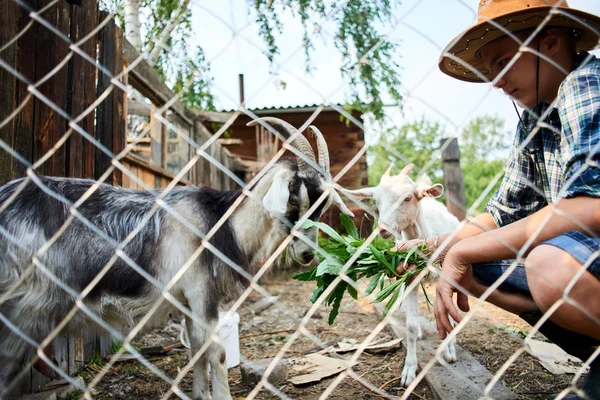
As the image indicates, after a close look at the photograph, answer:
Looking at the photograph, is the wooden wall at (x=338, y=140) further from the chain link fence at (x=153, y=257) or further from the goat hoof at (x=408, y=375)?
the goat hoof at (x=408, y=375)

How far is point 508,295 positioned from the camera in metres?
2.23

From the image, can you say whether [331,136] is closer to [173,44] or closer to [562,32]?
[173,44]

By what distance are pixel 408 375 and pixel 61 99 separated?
9.66 ft

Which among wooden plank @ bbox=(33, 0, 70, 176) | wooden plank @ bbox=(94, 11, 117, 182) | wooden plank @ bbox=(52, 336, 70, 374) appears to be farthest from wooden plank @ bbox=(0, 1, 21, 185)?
wooden plank @ bbox=(52, 336, 70, 374)

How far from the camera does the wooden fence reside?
2.53m

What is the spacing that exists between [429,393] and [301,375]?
2.87 ft

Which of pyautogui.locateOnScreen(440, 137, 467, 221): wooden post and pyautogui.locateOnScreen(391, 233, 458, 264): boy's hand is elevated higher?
pyautogui.locateOnScreen(440, 137, 467, 221): wooden post

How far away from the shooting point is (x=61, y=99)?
3.03 metres

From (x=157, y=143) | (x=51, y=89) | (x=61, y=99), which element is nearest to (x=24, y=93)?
(x=51, y=89)

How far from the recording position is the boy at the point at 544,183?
1569mm

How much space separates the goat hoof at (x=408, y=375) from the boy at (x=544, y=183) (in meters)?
1.10

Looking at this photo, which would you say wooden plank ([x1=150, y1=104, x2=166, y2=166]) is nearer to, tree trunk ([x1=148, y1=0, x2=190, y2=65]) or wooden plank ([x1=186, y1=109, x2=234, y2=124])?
tree trunk ([x1=148, y1=0, x2=190, y2=65])

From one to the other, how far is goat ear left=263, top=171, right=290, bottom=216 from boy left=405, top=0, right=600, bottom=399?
0.83m

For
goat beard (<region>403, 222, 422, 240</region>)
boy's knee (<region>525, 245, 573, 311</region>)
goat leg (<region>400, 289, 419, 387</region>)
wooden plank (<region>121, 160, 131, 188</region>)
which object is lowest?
wooden plank (<region>121, 160, 131, 188</region>)
